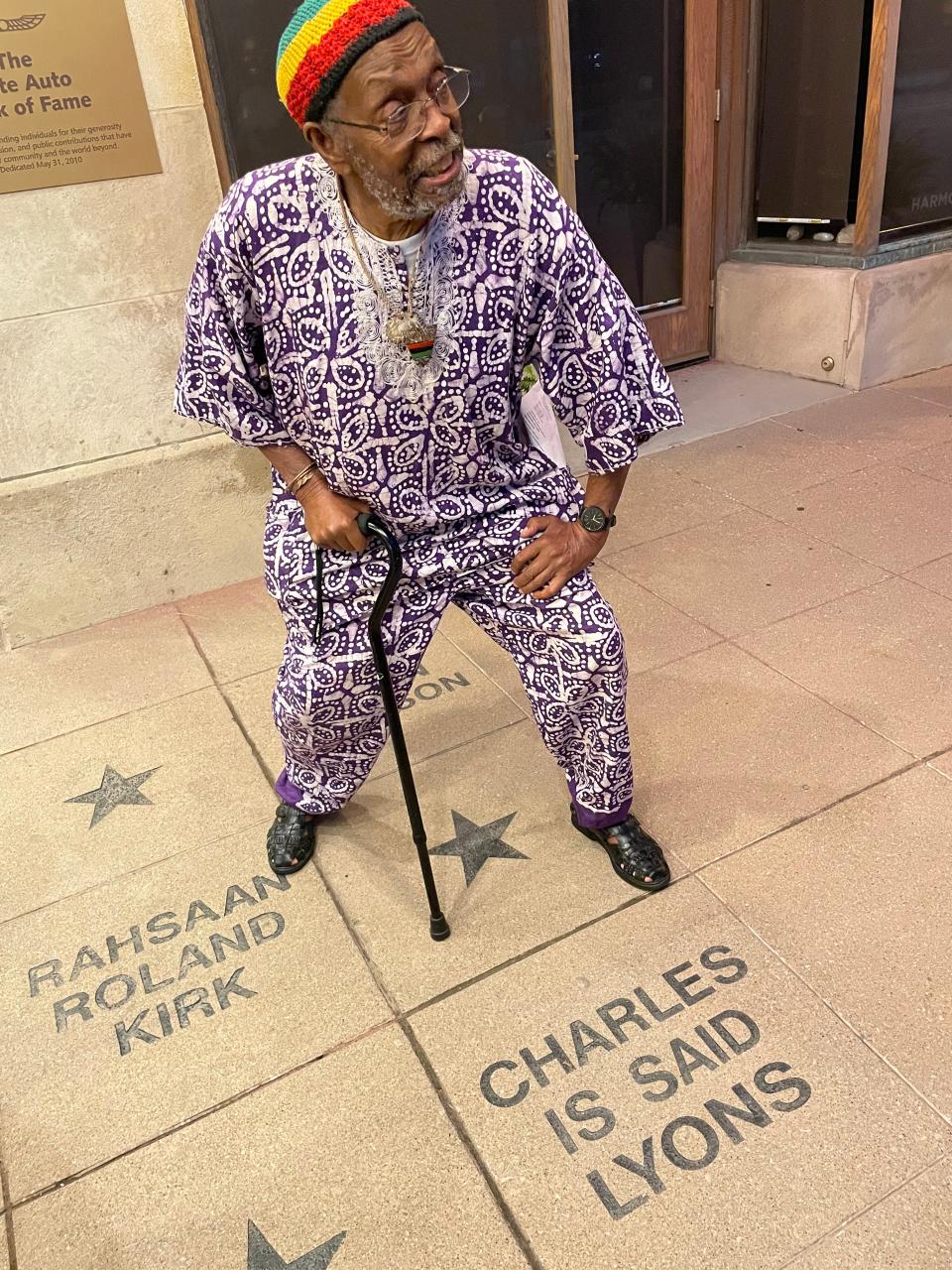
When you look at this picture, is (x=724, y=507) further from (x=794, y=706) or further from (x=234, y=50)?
(x=234, y=50)

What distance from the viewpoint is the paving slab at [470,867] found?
7.18 feet

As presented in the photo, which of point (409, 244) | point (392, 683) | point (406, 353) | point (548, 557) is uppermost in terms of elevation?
point (409, 244)

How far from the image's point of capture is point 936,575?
3480 millimetres

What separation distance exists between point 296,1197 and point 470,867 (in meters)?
0.86

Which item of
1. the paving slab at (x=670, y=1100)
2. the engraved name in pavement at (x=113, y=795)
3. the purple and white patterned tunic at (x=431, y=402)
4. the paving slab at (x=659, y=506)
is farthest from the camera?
the paving slab at (x=659, y=506)

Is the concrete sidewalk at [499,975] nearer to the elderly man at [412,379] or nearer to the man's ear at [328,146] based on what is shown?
the elderly man at [412,379]

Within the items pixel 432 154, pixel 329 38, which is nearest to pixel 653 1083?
pixel 432 154

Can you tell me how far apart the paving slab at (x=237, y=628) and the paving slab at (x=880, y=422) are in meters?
2.85

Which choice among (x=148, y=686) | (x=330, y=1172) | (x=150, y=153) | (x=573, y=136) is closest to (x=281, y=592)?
(x=330, y=1172)

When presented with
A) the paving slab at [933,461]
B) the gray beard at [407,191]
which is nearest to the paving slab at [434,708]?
the gray beard at [407,191]

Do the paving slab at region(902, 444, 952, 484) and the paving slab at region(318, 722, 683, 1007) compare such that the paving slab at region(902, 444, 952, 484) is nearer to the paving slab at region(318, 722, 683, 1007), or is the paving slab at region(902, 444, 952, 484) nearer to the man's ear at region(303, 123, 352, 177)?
the paving slab at region(318, 722, 683, 1007)

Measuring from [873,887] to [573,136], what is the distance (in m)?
3.96

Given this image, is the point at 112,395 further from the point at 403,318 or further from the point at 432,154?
the point at 432,154

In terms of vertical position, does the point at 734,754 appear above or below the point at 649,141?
below
